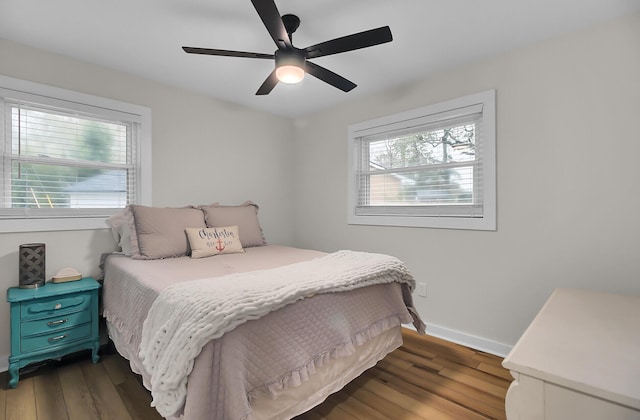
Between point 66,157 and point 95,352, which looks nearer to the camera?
point 95,352

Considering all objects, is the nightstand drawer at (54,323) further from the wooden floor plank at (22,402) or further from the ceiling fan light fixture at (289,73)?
the ceiling fan light fixture at (289,73)

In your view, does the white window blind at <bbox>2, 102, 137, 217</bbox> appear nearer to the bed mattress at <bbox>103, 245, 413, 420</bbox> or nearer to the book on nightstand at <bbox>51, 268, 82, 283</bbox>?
the book on nightstand at <bbox>51, 268, 82, 283</bbox>

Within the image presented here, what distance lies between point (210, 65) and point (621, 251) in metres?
3.21

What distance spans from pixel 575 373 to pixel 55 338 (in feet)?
9.26

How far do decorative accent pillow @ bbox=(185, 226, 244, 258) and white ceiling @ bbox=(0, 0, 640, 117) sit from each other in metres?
1.38

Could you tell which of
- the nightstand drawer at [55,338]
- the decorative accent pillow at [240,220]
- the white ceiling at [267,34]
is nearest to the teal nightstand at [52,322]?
the nightstand drawer at [55,338]

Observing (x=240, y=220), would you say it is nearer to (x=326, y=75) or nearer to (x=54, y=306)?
(x=54, y=306)

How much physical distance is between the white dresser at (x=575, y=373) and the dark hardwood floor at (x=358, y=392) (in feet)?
2.80

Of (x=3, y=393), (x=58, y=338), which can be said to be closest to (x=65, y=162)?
(x=58, y=338)

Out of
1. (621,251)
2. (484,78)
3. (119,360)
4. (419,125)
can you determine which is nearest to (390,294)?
(621,251)

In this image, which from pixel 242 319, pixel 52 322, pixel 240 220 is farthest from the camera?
pixel 240 220

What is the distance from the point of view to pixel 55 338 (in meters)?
2.10

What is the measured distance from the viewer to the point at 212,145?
3.29 m

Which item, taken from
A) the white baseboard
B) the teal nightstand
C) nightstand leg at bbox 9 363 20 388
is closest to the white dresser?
the white baseboard
